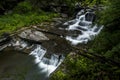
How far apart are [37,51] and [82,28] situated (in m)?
5.92

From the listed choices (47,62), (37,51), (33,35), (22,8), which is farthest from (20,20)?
(47,62)

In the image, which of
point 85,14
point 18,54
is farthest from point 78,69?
point 85,14

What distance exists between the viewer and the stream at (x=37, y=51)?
1310cm

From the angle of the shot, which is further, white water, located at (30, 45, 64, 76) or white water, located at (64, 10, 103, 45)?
white water, located at (64, 10, 103, 45)

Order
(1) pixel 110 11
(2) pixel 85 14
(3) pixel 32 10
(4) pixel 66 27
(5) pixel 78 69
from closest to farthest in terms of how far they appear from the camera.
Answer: (5) pixel 78 69
(1) pixel 110 11
(4) pixel 66 27
(2) pixel 85 14
(3) pixel 32 10

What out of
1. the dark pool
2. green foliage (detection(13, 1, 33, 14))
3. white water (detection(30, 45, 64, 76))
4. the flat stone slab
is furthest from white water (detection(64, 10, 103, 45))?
green foliage (detection(13, 1, 33, 14))

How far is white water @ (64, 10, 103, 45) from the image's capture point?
56.5 ft

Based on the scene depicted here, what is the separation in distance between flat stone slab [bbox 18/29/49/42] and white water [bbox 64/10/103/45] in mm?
2005

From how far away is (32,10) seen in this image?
24.3 m

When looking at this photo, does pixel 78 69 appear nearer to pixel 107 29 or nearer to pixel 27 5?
pixel 107 29

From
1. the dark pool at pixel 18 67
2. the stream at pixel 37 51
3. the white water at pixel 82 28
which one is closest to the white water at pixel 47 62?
the stream at pixel 37 51

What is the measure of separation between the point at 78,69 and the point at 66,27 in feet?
42.0

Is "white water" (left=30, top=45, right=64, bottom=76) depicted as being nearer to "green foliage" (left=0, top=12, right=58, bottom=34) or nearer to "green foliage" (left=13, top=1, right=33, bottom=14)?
"green foliage" (left=0, top=12, right=58, bottom=34)

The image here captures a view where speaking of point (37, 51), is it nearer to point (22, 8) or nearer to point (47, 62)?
point (47, 62)
